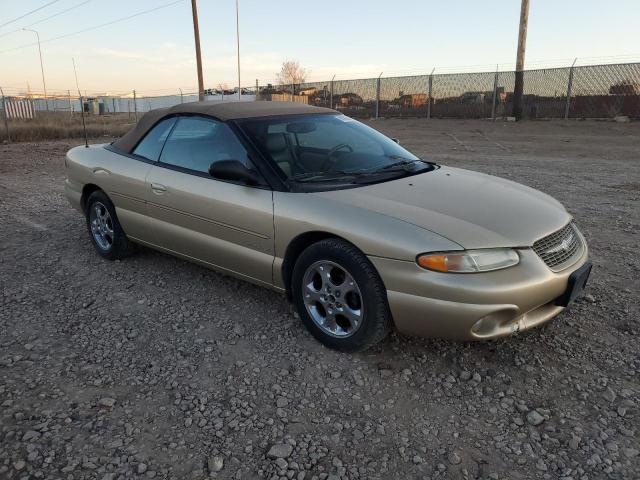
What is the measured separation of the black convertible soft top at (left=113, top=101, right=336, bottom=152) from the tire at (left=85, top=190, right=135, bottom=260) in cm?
54

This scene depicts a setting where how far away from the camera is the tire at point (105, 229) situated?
15.2 ft

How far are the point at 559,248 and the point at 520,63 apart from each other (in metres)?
21.1

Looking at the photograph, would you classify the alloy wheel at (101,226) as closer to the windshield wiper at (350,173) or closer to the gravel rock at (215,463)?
the windshield wiper at (350,173)

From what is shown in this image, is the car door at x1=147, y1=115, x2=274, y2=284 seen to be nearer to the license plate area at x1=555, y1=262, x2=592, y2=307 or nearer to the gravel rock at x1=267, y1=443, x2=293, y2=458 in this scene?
the gravel rock at x1=267, y1=443, x2=293, y2=458

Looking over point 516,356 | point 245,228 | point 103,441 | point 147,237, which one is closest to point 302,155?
point 245,228

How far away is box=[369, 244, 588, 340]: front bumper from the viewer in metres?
2.64

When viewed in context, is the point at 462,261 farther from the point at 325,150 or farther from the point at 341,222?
the point at 325,150

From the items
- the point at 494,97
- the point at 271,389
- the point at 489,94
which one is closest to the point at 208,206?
the point at 271,389

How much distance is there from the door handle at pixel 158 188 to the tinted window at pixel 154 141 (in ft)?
0.80

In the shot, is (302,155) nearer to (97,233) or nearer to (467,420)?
(467,420)

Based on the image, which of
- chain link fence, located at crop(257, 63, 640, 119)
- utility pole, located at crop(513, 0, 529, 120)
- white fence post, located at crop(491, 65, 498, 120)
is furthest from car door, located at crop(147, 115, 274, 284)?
white fence post, located at crop(491, 65, 498, 120)

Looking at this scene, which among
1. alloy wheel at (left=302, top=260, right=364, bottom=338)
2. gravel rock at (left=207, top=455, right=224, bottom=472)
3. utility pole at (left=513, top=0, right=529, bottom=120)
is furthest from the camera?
utility pole at (left=513, top=0, right=529, bottom=120)

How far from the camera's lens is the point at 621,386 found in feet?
9.11

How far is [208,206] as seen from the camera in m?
3.64
